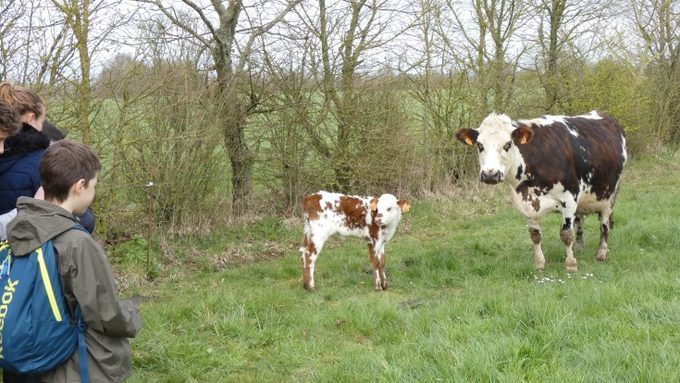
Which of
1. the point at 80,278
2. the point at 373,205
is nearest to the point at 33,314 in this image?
the point at 80,278

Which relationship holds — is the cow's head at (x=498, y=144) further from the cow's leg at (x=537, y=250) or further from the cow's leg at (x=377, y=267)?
the cow's leg at (x=377, y=267)

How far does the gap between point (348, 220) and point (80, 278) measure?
4.79m

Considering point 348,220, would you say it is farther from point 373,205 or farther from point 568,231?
point 568,231

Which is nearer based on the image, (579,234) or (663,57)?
(579,234)

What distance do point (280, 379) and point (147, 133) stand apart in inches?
213

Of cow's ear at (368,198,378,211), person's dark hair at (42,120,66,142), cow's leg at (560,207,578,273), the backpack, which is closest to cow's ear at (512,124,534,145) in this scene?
cow's leg at (560,207,578,273)

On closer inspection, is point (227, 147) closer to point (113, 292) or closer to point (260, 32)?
point (260, 32)

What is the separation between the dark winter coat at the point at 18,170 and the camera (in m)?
3.27

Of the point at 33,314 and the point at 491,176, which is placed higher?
the point at 491,176

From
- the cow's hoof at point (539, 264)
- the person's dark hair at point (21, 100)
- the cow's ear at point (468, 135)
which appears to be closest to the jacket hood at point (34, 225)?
the person's dark hair at point (21, 100)

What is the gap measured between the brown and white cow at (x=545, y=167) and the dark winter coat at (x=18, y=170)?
4900 mm

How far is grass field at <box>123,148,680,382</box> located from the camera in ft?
12.6

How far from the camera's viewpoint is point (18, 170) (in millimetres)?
3283

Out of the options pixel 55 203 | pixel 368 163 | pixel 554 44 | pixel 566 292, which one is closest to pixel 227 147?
pixel 368 163
